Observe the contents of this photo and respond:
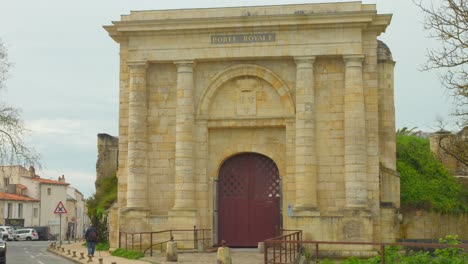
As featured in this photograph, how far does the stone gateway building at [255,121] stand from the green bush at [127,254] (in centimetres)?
80

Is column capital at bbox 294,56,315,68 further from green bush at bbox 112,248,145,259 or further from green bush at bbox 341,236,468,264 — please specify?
green bush at bbox 341,236,468,264

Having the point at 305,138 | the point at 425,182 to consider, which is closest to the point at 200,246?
the point at 305,138

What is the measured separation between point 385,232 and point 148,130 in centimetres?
873

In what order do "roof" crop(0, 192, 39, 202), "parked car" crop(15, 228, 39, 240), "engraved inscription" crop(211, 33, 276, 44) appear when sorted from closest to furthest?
"engraved inscription" crop(211, 33, 276, 44) → "parked car" crop(15, 228, 39, 240) → "roof" crop(0, 192, 39, 202)

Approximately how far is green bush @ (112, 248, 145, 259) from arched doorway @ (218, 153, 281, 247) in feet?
10.4

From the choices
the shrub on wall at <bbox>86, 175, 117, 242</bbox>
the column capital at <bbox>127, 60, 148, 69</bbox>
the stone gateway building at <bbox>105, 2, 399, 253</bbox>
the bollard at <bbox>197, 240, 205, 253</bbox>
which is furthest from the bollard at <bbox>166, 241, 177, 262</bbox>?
the shrub on wall at <bbox>86, 175, 117, 242</bbox>

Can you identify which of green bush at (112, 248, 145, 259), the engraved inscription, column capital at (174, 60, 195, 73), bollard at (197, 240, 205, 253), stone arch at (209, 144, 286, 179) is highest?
the engraved inscription

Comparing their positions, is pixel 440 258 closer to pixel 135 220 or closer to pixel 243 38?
pixel 243 38

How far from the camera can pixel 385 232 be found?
2389 cm

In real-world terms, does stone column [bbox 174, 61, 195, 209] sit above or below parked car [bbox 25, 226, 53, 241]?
above

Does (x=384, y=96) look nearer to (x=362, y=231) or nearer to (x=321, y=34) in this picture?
(x=321, y=34)

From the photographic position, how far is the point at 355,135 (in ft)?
77.2

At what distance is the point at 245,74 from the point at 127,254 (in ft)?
23.6

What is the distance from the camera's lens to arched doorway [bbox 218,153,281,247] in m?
25.0
